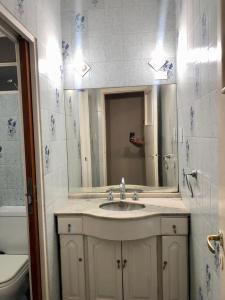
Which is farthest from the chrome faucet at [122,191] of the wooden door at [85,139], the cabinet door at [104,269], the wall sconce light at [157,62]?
the wall sconce light at [157,62]

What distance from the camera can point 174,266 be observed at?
180 cm

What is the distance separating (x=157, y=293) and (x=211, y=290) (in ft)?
2.52

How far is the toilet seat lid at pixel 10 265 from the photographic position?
173 centimetres

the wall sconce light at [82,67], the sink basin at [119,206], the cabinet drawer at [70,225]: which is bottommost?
the cabinet drawer at [70,225]

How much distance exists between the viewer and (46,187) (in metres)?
1.69

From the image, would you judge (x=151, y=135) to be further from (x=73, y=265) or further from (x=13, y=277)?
(x=13, y=277)

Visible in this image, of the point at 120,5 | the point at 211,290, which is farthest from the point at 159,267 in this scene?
the point at 120,5

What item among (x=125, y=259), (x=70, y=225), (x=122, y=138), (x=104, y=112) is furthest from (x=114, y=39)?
(x=125, y=259)

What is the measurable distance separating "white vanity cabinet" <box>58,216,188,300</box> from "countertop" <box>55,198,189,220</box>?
0.11ft

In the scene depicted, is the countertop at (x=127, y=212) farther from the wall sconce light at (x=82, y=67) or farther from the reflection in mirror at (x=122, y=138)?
the wall sconce light at (x=82, y=67)

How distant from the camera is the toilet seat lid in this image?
68.0 inches

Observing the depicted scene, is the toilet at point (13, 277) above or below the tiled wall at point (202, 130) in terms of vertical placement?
below

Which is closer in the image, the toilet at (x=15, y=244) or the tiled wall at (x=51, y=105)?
the tiled wall at (x=51, y=105)

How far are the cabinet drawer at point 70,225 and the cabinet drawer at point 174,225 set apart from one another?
56 cm
